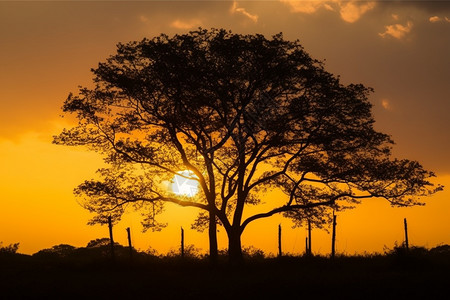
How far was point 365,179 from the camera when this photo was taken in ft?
113

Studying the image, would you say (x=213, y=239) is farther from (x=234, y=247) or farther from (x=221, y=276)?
(x=221, y=276)

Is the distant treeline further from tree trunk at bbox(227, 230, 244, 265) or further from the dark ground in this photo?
tree trunk at bbox(227, 230, 244, 265)

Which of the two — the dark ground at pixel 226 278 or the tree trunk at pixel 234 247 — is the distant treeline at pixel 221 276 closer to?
the dark ground at pixel 226 278

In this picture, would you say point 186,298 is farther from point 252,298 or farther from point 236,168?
point 236,168

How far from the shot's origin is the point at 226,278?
26688 millimetres

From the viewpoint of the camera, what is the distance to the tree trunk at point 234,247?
3434 centimetres

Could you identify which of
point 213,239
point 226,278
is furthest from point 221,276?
point 213,239

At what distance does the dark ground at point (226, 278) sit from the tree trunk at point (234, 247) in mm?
1001

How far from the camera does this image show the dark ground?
74.0ft

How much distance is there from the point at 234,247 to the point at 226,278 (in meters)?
8.24

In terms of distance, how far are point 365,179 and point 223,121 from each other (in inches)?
384

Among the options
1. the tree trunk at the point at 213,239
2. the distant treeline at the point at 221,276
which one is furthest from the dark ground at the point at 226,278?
the tree trunk at the point at 213,239

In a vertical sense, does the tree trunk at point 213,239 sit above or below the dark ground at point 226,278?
above

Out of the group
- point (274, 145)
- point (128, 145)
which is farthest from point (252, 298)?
point (128, 145)
